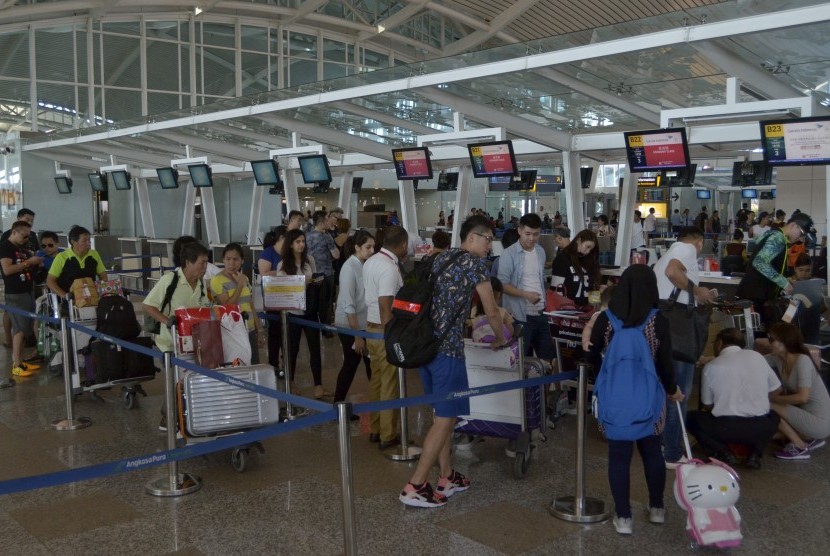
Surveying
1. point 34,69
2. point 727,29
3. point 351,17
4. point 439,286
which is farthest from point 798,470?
point 351,17

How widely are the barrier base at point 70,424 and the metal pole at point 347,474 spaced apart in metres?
3.88

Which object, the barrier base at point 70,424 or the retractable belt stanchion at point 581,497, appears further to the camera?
the barrier base at point 70,424

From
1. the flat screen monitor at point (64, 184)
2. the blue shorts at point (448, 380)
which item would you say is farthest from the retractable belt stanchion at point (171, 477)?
the flat screen monitor at point (64, 184)

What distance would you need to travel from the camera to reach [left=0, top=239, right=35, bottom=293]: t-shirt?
882 centimetres

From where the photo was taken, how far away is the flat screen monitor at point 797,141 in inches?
327

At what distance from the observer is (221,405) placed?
5.53 meters

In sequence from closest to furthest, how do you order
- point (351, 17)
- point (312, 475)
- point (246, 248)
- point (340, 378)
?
point (312, 475)
point (340, 378)
point (246, 248)
point (351, 17)

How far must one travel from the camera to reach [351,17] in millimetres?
32500

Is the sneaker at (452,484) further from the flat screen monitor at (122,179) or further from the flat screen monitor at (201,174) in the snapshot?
the flat screen monitor at (122,179)

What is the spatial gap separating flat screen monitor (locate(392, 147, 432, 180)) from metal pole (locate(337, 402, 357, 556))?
10497 mm

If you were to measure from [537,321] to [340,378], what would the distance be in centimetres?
176

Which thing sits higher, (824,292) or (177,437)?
(824,292)

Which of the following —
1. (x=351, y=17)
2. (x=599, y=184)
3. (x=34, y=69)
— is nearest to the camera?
(x=34, y=69)

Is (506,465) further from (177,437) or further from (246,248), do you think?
(246,248)
